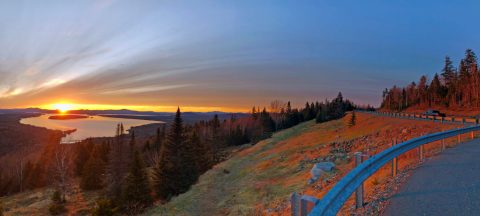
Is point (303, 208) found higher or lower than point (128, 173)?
higher

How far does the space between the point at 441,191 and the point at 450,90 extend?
4318 inches

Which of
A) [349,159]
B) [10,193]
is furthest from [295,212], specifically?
[10,193]

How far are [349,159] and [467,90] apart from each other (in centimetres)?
8896

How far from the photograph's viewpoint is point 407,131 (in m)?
28.0

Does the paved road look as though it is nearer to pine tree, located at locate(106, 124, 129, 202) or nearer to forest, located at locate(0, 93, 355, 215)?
forest, located at locate(0, 93, 355, 215)

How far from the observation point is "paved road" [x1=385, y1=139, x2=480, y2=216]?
5.32 m

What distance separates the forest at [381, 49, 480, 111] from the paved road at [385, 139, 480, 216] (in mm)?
86009

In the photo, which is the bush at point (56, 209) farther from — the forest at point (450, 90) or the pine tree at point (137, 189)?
the forest at point (450, 90)

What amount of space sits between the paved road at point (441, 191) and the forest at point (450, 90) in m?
86.0

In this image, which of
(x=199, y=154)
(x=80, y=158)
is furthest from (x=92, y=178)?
(x=80, y=158)

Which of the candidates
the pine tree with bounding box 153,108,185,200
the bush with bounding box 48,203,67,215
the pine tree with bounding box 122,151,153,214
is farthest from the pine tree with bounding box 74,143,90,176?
the pine tree with bounding box 122,151,153,214

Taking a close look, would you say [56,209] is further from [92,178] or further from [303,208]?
[303,208]

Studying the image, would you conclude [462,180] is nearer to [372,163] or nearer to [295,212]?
[372,163]

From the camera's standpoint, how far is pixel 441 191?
647cm
